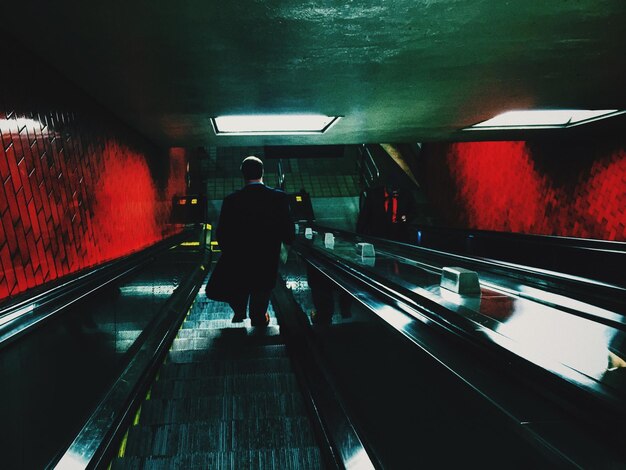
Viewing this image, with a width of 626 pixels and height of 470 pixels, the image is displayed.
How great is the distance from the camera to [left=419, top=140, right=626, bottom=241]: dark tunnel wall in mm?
6383

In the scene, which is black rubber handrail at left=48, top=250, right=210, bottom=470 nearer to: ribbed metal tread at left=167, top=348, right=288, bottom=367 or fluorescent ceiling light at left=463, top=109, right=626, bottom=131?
ribbed metal tread at left=167, top=348, right=288, bottom=367

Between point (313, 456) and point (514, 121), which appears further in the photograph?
point (514, 121)

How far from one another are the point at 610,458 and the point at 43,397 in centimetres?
204

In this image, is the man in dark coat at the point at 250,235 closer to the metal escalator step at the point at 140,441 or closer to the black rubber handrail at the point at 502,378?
the metal escalator step at the point at 140,441

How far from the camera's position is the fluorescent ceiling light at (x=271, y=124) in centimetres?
584

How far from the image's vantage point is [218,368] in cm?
323

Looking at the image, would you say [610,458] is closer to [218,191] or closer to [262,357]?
[262,357]

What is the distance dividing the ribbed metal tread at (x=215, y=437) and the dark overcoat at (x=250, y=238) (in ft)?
5.71

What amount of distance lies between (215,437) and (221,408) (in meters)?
0.32

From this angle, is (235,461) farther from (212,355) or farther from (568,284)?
(568,284)

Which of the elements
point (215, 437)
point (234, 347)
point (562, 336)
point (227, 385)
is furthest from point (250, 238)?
point (562, 336)

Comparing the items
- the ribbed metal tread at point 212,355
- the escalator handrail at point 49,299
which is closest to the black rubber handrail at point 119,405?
the ribbed metal tread at point 212,355

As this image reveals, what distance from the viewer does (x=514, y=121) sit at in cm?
609


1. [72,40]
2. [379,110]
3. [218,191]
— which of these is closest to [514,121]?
[379,110]
